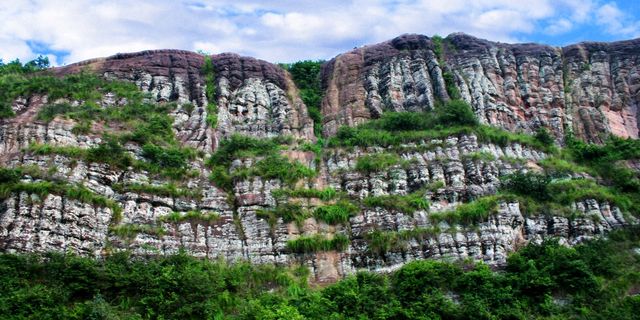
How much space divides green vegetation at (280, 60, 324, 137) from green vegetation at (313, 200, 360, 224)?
948cm

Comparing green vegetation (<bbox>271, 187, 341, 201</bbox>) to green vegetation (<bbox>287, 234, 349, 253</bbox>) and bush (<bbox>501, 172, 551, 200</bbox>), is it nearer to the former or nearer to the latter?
green vegetation (<bbox>287, 234, 349, 253</bbox>)

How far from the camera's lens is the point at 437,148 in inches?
1481

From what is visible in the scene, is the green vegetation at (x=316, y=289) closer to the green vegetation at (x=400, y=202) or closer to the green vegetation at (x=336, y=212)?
the green vegetation at (x=336, y=212)

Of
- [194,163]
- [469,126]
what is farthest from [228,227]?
[469,126]

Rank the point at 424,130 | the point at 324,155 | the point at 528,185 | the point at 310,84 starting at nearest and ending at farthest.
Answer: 1. the point at 528,185
2. the point at 324,155
3. the point at 424,130
4. the point at 310,84

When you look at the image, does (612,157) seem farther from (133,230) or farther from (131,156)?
(131,156)

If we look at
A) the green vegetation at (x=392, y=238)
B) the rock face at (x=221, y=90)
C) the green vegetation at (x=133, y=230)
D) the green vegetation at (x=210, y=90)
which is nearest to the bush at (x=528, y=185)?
the green vegetation at (x=392, y=238)

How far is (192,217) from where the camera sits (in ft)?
106

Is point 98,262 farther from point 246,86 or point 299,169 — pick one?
point 246,86

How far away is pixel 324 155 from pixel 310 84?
36.9 ft

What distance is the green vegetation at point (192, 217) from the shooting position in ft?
105

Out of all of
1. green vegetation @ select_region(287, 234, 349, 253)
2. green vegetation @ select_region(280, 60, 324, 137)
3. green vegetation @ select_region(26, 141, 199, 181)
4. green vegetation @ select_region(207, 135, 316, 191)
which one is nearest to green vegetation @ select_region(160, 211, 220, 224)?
green vegetation @ select_region(207, 135, 316, 191)

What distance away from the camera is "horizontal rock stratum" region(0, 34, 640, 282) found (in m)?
31.1

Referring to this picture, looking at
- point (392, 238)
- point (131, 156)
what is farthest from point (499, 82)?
point (131, 156)
